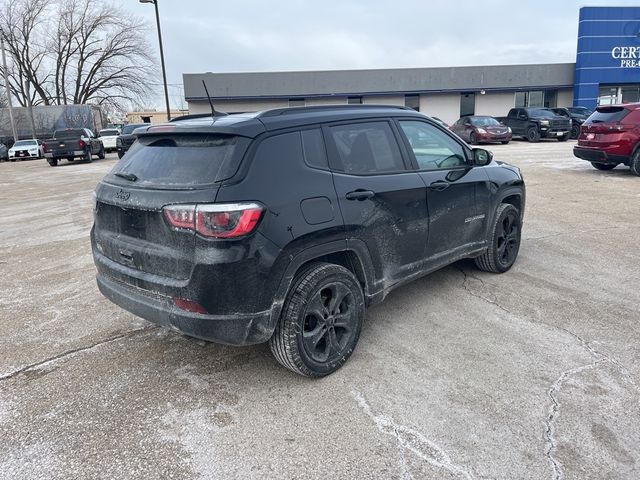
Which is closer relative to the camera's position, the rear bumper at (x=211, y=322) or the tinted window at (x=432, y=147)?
the rear bumper at (x=211, y=322)

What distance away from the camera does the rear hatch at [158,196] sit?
2900mm

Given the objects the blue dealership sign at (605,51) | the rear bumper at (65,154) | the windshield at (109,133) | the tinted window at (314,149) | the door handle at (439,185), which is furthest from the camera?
the blue dealership sign at (605,51)

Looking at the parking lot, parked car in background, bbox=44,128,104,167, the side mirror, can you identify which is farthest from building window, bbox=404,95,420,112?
the side mirror

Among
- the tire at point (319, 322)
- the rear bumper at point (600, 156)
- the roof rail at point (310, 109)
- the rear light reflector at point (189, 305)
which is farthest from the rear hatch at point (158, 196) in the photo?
the rear bumper at point (600, 156)

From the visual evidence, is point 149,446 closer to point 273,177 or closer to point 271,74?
point 273,177

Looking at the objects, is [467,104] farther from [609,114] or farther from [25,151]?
[25,151]

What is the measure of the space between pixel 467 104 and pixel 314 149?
37020 mm

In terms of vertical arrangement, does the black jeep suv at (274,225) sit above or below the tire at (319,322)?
above

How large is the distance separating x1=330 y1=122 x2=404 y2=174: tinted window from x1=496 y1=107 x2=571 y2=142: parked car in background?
2478 centimetres

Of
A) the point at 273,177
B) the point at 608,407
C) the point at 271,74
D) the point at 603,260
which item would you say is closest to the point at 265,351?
the point at 273,177

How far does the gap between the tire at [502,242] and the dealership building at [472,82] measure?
30.9 m

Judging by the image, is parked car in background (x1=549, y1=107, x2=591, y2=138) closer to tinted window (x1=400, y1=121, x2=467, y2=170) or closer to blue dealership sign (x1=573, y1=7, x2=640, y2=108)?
blue dealership sign (x1=573, y1=7, x2=640, y2=108)

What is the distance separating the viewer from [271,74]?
34.3 m

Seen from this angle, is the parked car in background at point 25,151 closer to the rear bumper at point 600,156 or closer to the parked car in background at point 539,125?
the parked car in background at point 539,125
